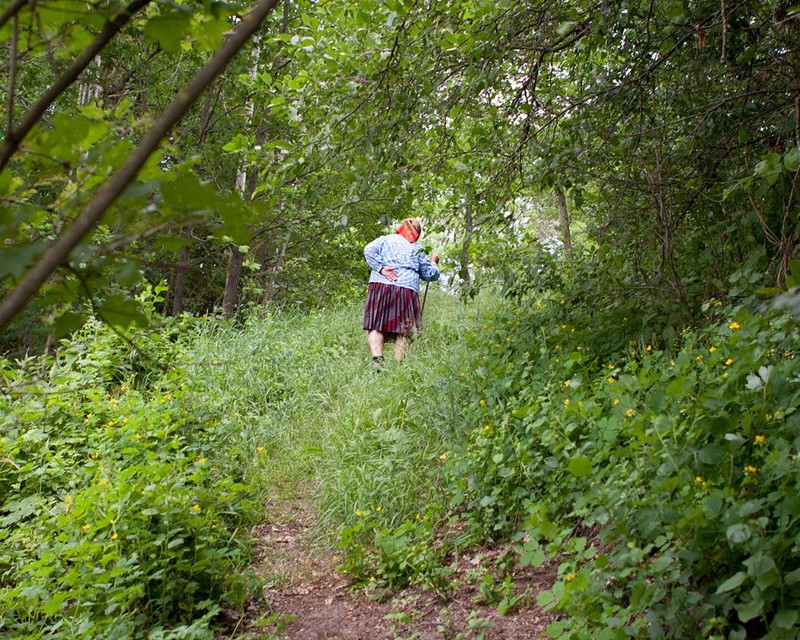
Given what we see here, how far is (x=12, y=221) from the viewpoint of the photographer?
3.24 feet

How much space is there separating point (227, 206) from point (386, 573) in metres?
3.21

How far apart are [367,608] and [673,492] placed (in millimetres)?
1762

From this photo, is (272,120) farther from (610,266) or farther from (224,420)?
(610,266)

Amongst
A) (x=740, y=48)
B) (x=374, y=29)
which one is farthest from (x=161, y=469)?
(x=740, y=48)

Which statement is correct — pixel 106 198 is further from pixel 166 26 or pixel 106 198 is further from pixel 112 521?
pixel 112 521

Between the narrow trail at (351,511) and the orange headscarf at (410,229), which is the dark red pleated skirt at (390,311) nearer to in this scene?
the narrow trail at (351,511)

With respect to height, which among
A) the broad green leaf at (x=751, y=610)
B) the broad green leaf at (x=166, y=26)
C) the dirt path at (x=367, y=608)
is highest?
the broad green leaf at (x=166, y=26)

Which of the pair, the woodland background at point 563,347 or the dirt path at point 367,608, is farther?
the dirt path at point 367,608

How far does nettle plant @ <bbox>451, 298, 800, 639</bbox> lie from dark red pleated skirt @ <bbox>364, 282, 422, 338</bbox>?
3.81 meters

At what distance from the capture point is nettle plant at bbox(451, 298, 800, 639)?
2.45 m

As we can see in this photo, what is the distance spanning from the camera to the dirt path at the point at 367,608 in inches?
129

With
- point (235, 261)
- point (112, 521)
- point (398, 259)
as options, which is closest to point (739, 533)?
point (112, 521)

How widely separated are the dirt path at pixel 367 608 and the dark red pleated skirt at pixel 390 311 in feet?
12.2

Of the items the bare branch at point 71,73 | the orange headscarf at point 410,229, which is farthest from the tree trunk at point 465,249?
the bare branch at point 71,73
